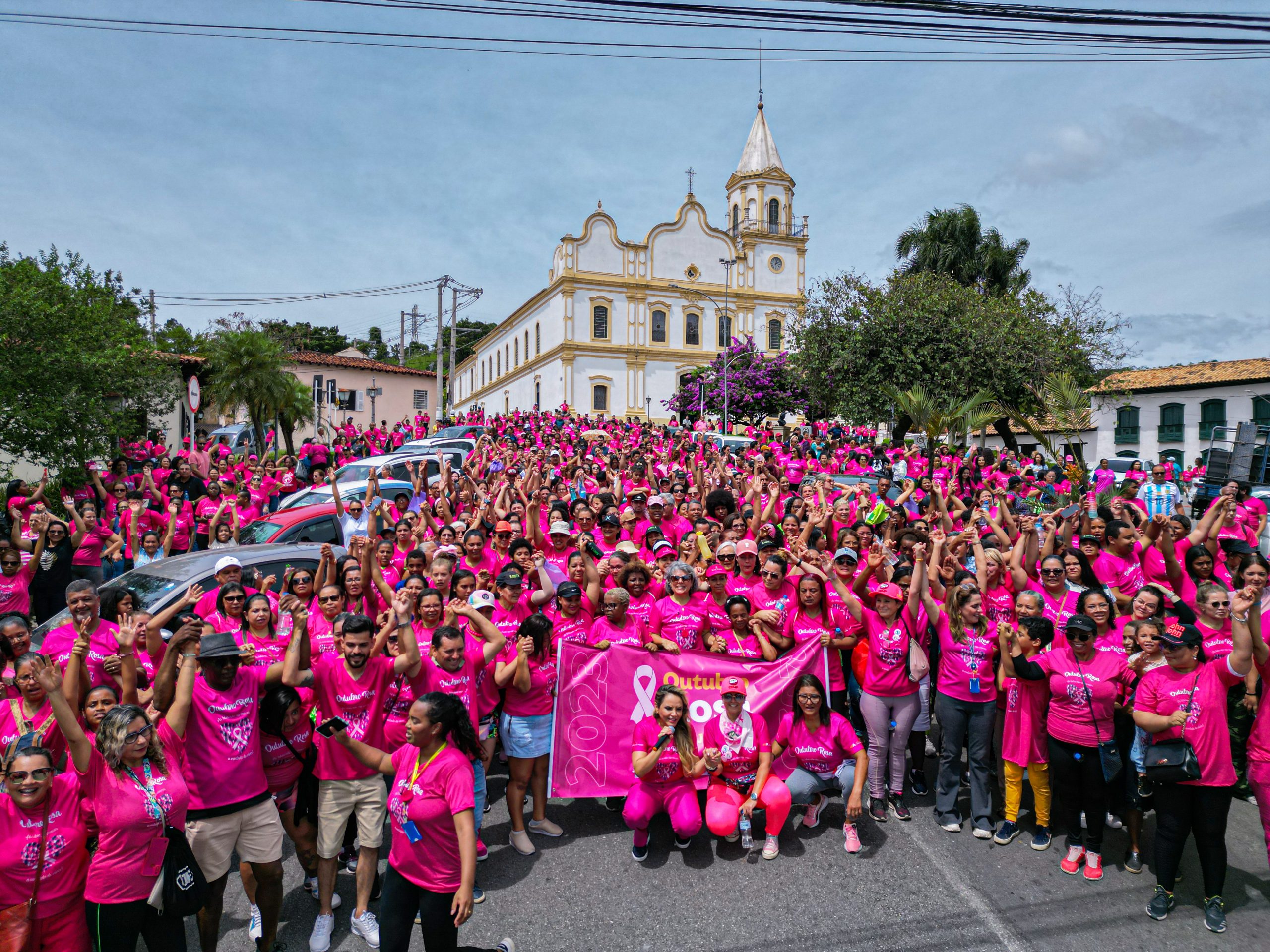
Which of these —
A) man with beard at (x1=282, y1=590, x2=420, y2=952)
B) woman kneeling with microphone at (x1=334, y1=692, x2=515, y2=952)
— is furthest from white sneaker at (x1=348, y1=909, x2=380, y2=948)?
woman kneeling with microphone at (x1=334, y1=692, x2=515, y2=952)

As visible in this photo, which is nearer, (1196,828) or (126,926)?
(126,926)

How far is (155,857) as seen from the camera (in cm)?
353

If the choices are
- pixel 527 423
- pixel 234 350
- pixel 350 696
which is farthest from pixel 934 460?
pixel 234 350

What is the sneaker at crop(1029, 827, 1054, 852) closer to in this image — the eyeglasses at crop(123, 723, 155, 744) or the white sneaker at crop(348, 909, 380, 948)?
the white sneaker at crop(348, 909, 380, 948)

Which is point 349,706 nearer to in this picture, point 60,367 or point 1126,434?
point 60,367

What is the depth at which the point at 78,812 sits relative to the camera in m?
3.57

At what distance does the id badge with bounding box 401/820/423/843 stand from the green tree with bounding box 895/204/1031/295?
1554 inches

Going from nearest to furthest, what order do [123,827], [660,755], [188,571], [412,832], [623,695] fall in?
[123,827] < [412,832] < [660,755] < [623,695] < [188,571]

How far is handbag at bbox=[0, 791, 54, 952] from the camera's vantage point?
3.32m

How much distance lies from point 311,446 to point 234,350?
15304mm

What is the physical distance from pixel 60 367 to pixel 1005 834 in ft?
42.7

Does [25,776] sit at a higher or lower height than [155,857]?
higher

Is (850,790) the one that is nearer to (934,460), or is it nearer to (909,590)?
(909,590)

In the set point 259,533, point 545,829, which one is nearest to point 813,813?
point 545,829
